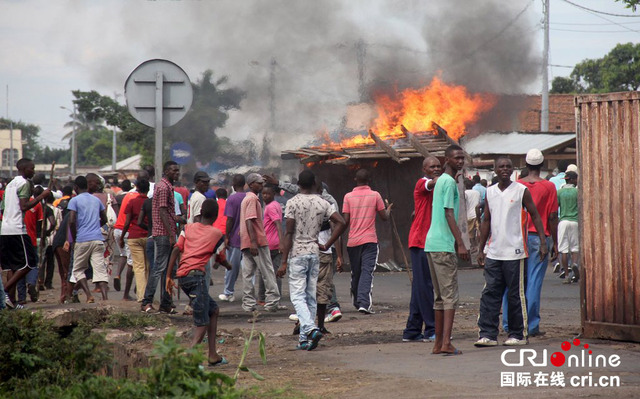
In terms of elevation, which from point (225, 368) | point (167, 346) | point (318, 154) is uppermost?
point (318, 154)

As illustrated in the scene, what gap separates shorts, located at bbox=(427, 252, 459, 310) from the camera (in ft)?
24.4

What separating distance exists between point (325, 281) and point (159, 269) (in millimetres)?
2483

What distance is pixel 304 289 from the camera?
8.28 m

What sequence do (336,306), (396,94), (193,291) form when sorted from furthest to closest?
(396,94) → (336,306) → (193,291)

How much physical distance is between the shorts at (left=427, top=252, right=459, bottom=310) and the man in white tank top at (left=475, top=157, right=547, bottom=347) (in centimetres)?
45

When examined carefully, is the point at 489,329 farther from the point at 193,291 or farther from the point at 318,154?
the point at 318,154

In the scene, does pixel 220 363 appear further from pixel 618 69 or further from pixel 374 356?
pixel 618 69

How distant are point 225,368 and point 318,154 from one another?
9839 mm

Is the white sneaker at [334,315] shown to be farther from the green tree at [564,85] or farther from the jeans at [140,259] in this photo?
the green tree at [564,85]

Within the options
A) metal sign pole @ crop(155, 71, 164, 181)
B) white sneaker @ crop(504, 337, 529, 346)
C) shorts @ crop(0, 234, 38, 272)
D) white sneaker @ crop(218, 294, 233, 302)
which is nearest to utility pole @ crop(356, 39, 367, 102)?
white sneaker @ crop(218, 294, 233, 302)

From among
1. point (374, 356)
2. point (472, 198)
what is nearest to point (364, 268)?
point (374, 356)

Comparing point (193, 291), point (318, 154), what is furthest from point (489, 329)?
point (318, 154)

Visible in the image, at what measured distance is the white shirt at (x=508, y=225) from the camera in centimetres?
783

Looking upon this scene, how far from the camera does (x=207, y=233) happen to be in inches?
299
